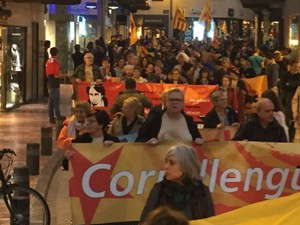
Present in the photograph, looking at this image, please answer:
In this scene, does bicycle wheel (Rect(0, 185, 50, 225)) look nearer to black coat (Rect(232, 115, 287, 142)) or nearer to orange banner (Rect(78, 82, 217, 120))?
black coat (Rect(232, 115, 287, 142))

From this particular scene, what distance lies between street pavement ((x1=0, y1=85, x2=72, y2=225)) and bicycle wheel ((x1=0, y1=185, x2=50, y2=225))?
73 cm

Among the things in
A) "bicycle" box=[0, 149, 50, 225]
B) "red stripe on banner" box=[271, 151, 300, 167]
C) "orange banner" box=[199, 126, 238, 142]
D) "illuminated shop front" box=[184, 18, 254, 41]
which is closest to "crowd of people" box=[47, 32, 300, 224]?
"orange banner" box=[199, 126, 238, 142]

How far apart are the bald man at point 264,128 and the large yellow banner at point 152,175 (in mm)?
433

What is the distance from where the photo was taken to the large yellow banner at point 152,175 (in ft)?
25.6

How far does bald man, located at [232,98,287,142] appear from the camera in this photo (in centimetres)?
860

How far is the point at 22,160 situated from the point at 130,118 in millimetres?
5010

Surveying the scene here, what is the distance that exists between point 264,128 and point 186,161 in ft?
11.0

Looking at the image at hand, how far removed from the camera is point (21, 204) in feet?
29.2

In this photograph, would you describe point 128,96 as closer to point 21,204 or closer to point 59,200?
point 59,200

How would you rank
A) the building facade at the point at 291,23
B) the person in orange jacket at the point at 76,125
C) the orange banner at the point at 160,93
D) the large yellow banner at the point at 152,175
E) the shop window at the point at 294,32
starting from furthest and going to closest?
the shop window at the point at 294,32 → the building facade at the point at 291,23 → the orange banner at the point at 160,93 → the person in orange jacket at the point at 76,125 → the large yellow banner at the point at 152,175

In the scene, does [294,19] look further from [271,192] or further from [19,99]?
[271,192]

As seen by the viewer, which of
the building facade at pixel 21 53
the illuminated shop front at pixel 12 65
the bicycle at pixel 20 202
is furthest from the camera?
the building facade at pixel 21 53

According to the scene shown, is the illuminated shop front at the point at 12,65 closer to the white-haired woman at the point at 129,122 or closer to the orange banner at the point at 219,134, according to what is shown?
the white-haired woman at the point at 129,122

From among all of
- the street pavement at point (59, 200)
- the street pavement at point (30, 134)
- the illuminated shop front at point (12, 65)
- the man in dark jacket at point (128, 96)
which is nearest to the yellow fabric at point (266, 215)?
the street pavement at point (30, 134)
